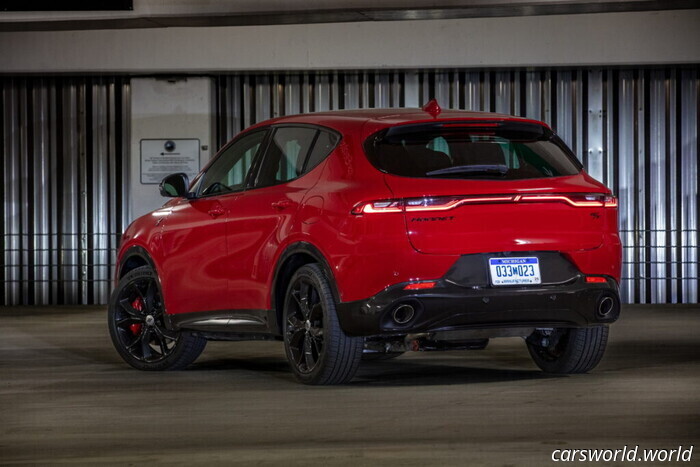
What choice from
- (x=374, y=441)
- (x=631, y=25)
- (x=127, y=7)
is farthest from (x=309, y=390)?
(x=631, y=25)

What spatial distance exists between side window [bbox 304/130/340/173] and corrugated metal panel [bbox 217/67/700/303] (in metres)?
10.3

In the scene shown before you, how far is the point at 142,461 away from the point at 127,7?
10796 millimetres

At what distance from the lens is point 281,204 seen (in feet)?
28.7

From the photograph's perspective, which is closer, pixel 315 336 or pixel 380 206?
pixel 380 206

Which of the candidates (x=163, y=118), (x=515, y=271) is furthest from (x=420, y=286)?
(x=163, y=118)

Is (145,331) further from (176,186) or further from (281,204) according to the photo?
(281,204)

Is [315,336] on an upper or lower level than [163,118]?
lower

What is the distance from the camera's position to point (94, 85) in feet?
65.1

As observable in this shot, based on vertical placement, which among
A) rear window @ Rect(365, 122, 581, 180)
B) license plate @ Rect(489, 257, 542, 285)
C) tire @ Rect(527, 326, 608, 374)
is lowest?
tire @ Rect(527, 326, 608, 374)

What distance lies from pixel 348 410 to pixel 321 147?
201 cm

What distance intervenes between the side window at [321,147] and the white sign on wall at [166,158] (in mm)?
10274

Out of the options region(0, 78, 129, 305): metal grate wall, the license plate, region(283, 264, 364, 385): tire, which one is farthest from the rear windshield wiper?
region(0, 78, 129, 305): metal grate wall

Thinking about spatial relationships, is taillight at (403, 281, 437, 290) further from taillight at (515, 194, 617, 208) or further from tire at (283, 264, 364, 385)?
taillight at (515, 194, 617, 208)

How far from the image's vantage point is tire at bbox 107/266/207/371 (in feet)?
33.0
